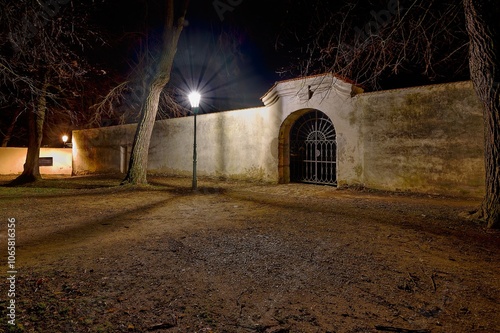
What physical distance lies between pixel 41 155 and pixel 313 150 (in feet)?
76.1

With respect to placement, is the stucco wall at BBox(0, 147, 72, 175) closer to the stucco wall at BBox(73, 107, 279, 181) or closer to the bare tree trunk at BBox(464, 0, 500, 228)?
the stucco wall at BBox(73, 107, 279, 181)

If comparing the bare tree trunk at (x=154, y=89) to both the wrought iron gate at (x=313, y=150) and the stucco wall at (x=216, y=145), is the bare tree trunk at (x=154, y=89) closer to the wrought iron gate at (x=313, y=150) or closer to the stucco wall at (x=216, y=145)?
the stucco wall at (x=216, y=145)

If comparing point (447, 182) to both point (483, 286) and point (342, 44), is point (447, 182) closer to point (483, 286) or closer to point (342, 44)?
point (342, 44)

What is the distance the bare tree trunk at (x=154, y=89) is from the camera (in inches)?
412

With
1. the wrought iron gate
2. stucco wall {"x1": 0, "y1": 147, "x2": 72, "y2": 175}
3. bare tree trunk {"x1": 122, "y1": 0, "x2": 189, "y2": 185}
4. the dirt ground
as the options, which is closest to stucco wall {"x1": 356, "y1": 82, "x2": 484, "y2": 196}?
the wrought iron gate

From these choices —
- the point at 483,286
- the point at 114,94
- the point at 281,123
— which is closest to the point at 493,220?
the point at 483,286

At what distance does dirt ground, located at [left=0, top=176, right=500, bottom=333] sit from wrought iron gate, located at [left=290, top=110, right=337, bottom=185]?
4733 mm

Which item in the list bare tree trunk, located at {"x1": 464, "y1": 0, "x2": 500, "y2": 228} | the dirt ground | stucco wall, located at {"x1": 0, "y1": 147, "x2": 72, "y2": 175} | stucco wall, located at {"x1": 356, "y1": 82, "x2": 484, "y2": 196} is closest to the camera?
the dirt ground

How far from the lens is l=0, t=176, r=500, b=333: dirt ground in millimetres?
2393

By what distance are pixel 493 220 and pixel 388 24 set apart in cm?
443

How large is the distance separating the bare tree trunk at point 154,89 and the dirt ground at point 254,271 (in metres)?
4.18

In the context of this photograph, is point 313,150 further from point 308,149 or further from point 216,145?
point 216,145

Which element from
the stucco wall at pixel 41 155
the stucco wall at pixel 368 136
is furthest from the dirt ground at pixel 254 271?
the stucco wall at pixel 41 155

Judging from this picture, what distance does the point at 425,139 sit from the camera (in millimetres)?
8539
